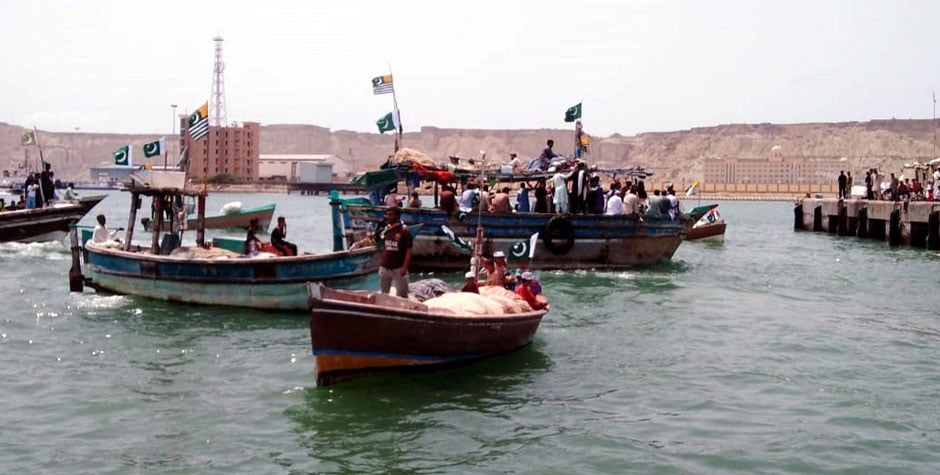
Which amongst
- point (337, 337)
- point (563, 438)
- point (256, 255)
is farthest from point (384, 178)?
point (563, 438)

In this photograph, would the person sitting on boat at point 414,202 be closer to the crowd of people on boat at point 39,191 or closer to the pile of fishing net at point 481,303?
the pile of fishing net at point 481,303

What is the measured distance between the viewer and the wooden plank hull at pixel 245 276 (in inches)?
774

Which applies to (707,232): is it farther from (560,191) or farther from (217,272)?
(217,272)

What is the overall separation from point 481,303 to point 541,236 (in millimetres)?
13177

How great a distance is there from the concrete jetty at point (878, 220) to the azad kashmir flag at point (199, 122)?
26808 mm

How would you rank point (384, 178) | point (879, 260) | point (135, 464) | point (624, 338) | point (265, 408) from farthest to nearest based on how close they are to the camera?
point (879, 260), point (384, 178), point (624, 338), point (265, 408), point (135, 464)

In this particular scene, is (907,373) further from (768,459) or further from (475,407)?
(475,407)

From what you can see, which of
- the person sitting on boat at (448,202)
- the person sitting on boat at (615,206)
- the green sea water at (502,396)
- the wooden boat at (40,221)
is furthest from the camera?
the wooden boat at (40,221)

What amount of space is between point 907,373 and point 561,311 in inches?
283

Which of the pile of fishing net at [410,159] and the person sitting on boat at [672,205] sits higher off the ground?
the pile of fishing net at [410,159]

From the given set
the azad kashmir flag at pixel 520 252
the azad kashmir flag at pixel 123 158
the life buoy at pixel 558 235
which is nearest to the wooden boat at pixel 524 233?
the life buoy at pixel 558 235

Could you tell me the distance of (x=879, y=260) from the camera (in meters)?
35.9

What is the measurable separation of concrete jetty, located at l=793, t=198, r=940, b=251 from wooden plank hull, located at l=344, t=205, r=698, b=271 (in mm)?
14979

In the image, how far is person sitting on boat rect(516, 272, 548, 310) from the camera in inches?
648
